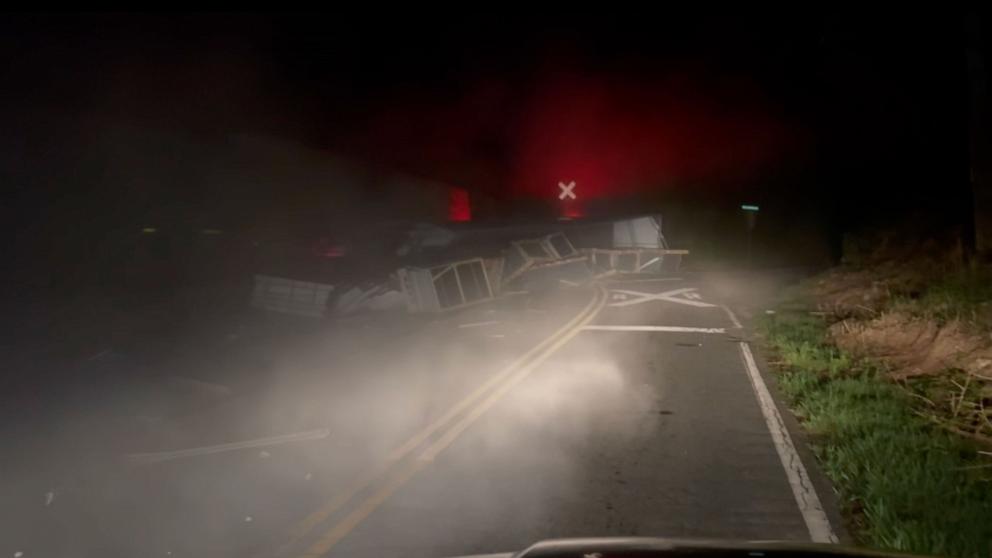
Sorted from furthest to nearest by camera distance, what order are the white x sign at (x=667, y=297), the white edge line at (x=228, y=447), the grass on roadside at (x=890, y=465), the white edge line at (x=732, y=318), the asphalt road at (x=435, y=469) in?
the white x sign at (x=667, y=297), the white edge line at (x=732, y=318), the white edge line at (x=228, y=447), the asphalt road at (x=435, y=469), the grass on roadside at (x=890, y=465)

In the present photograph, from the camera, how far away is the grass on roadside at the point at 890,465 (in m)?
5.61

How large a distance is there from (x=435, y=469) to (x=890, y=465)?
3.79 meters

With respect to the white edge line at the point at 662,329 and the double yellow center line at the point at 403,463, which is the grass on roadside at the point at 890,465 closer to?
the double yellow center line at the point at 403,463

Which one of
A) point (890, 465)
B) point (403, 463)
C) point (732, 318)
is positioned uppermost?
point (890, 465)

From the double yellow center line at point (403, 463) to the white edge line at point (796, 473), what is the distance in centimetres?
309

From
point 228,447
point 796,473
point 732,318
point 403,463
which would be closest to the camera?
point 796,473

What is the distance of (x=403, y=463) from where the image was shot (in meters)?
7.80

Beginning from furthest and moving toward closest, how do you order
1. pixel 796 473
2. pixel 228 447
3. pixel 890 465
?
pixel 228 447 < pixel 796 473 < pixel 890 465

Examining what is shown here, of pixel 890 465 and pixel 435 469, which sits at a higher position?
pixel 890 465

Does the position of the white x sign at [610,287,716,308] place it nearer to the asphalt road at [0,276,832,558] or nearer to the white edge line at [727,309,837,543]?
the asphalt road at [0,276,832,558]

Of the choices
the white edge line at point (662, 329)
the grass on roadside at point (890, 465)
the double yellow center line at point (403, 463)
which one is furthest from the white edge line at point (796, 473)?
the white edge line at point (662, 329)

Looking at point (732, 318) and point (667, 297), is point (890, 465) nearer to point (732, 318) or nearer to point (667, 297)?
point (732, 318)

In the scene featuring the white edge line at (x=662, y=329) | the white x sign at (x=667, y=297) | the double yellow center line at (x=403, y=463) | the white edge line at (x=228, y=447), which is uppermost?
the white edge line at (x=228, y=447)

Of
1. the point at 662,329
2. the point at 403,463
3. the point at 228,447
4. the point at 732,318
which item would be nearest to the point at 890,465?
Answer: the point at 403,463
